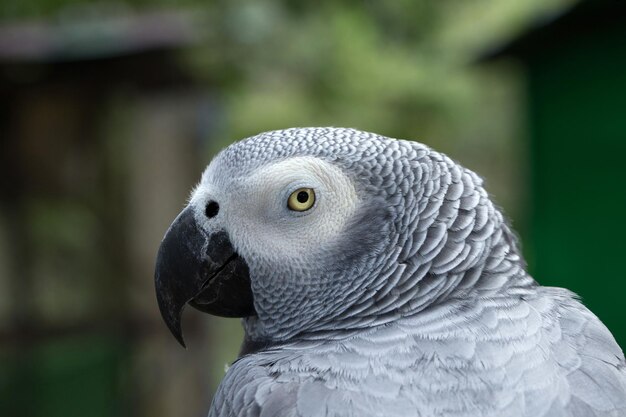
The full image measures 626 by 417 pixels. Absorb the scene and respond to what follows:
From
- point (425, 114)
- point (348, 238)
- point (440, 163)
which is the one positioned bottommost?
point (348, 238)

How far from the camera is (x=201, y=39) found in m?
4.05

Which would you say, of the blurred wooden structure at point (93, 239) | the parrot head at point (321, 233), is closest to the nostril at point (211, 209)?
the parrot head at point (321, 233)

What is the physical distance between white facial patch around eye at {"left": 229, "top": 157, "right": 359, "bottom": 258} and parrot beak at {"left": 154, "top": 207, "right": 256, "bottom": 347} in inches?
4.3

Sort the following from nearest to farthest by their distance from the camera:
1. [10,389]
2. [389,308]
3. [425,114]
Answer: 1. [389,308]
2. [10,389]
3. [425,114]

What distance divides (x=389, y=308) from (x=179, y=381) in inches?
139

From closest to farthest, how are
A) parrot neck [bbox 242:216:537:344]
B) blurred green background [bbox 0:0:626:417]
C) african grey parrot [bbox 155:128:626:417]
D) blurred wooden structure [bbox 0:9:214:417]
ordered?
african grey parrot [bbox 155:128:626:417] → parrot neck [bbox 242:216:537:344] → blurred green background [bbox 0:0:626:417] → blurred wooden structure [bbox 0:9:214:417]

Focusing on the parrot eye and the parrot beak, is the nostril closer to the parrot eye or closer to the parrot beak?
the parrot beak

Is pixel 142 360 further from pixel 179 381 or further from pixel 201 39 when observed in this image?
pixel 201 39

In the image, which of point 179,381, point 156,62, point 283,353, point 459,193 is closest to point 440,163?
point 459,193

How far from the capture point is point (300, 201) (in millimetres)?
1726

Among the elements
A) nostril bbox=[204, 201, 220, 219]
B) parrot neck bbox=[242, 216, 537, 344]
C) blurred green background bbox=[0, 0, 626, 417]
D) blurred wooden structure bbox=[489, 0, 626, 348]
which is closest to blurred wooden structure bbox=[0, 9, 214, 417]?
blurred green background bbox=[0, 0, 626, 417]

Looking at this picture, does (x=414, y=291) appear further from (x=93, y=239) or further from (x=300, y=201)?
(x=93, y=239)

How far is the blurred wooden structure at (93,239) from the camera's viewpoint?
15.5 ft

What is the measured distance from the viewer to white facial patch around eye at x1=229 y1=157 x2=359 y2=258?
1.72 m
